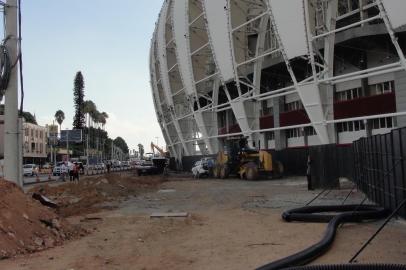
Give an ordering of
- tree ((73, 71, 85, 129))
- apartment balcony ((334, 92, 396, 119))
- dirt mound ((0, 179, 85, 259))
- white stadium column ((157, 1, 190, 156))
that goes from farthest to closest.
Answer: tree ((73, 71, 85, 129)) < white stadium column ((157, 1, 190, 156)) < apartment balcony ((334, 92, 396, 119)) < dirt mound ((0, 179, 85, 259))

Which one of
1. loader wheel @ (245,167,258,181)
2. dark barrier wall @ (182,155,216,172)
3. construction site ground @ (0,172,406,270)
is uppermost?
dark barrier wall @ (182,155,216,172)

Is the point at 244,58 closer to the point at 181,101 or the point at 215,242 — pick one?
the point at 181,101

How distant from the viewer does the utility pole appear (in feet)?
43.0

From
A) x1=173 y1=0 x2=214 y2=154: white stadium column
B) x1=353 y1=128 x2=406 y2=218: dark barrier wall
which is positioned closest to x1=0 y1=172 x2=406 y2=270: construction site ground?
x1=353 y1=128 x2=406 y2=218: dark barrier wall

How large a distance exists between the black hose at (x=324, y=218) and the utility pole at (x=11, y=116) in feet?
24.1

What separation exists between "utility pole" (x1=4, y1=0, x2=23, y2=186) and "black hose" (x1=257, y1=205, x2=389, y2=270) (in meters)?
7.34

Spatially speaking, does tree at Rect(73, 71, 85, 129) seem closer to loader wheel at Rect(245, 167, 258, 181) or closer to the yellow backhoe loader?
the yellow backhoe loader

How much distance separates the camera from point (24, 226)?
11.2 m

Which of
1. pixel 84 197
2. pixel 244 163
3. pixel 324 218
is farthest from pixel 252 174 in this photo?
pixel 324 218

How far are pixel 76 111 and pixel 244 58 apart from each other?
88.2 meters

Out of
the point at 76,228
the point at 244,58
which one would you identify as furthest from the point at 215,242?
the point at 244,58

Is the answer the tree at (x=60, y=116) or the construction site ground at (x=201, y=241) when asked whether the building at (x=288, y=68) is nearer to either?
the construction site ground at (x=201, y=241)

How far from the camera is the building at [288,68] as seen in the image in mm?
38094

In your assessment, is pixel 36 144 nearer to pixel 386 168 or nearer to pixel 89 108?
pixel 89 108
